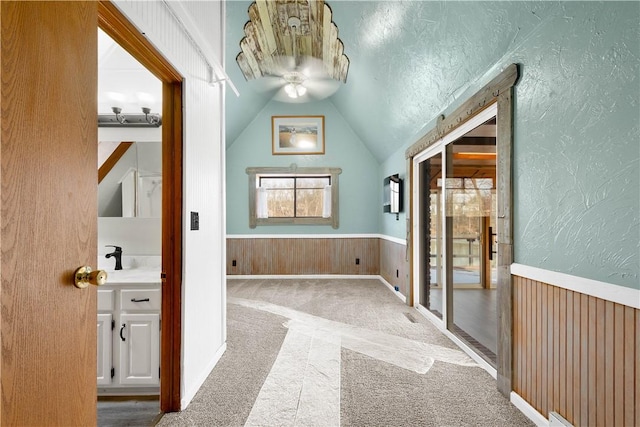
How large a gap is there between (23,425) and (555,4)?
2426 mm

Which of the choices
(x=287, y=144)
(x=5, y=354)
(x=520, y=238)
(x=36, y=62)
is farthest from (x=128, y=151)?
(x=287, y=144)

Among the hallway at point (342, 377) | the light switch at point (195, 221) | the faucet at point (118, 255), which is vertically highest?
the light switch at point (195, 221)

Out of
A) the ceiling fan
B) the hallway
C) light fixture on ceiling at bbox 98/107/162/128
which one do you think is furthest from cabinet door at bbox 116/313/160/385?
the ceiling fan

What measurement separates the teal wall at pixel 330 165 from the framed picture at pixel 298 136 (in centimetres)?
9

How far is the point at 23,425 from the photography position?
2.49ft

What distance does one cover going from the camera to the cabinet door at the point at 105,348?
6.81 feet

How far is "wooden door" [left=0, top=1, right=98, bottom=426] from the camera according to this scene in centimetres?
74

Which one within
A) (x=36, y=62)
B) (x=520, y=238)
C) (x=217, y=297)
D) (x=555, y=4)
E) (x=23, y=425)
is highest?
(x=555, y=4)

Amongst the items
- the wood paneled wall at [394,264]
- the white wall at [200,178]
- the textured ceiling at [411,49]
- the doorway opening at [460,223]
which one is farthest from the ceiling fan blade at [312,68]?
the wood paneled wall at [394,264]

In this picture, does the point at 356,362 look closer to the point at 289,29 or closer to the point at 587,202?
the point at 587,202

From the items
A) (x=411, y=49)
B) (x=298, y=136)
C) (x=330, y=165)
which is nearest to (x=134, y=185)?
(x=411, y=49)

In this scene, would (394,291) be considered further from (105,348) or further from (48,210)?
(48,210)

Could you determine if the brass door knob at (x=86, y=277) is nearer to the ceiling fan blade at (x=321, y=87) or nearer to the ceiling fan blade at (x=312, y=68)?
the ceiling fan blade at (x=312, y=68)

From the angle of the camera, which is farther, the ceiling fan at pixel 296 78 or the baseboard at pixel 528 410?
the ceiling fan at pixel 296 78
